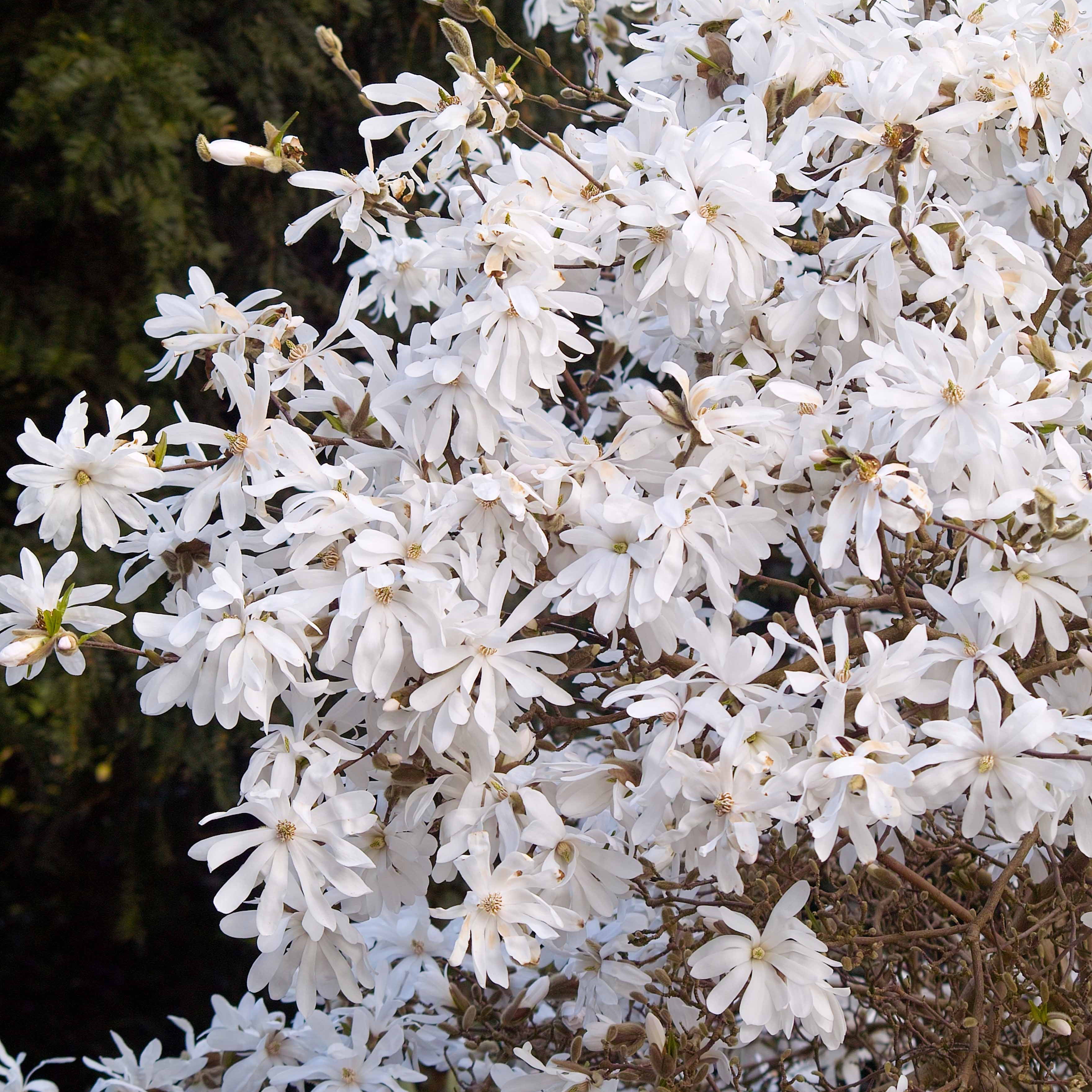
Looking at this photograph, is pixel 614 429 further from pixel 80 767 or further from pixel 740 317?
pixel 80 767

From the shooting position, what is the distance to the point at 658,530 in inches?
27.7

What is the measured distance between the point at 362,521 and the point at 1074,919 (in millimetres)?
633

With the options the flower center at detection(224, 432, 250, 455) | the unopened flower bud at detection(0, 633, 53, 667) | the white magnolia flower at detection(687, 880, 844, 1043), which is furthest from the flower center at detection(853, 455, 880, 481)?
the unopened flower bud at detection(0, 633, 53, 667)

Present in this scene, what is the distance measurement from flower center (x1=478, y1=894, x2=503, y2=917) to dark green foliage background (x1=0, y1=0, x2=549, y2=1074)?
4.39ft

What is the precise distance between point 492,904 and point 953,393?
425mm

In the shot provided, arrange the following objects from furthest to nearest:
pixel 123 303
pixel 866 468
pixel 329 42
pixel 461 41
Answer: pixel 123 303 < pixel 329 42 < pixel 461 41 < pixel 866 468

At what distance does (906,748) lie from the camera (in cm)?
74

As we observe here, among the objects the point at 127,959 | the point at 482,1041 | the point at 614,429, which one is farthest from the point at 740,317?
the point at 127,959

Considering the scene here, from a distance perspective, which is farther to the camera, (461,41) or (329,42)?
(329,42)

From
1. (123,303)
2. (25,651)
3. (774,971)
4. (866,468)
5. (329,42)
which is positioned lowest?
(123,303)

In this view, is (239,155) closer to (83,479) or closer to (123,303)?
(83,479)

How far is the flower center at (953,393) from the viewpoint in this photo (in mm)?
704

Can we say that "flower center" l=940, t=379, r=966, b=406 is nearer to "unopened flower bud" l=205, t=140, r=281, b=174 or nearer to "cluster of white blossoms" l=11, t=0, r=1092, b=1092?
"cluster of white blossoms" l=11, t=0, r=1092, b=1092

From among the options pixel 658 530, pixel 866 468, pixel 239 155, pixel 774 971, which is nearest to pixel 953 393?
pixel 866 468
